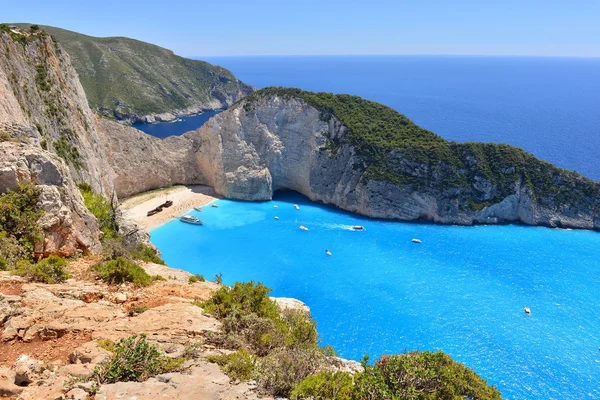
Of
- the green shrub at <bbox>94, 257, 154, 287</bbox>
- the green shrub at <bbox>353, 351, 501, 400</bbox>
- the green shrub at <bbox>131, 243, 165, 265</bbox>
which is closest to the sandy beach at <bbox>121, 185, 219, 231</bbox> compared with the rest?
the green shrub at <bbox>131, 243, 165, 265</bbox>

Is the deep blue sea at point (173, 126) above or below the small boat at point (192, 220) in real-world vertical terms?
above

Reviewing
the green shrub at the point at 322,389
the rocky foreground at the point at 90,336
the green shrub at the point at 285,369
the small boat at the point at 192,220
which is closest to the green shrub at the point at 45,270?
the rocky foreground at the point at 90,336

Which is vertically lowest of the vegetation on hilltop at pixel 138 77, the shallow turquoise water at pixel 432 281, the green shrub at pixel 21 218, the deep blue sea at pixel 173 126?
the shallow turquoise water at pixel 432 281

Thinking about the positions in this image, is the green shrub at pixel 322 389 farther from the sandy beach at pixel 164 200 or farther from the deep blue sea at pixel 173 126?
the deep blue sea at pixel 173 126

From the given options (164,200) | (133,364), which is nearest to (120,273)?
(133,364)

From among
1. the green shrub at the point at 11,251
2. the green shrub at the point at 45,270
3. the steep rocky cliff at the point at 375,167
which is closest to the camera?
the green shrub at the point at 45,270

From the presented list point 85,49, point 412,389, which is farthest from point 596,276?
point 85,49

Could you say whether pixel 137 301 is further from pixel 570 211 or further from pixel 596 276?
pixel 570 211

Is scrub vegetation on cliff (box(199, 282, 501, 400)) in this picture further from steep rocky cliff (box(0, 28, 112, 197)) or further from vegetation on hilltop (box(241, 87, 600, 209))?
vegetation on hilltop (box(241, 87, 600, 209))
